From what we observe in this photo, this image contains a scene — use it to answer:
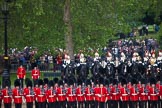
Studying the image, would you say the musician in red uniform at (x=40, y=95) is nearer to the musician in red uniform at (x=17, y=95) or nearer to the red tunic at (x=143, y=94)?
the musician in red uniform at (x=17, y=95)

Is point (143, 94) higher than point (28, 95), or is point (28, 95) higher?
point (143, 94)

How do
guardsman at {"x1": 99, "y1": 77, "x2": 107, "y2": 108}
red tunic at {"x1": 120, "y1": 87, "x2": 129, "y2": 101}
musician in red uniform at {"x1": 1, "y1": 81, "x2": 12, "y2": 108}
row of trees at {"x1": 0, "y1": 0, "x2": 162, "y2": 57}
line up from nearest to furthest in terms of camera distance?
guardsman at {"x1": 99, "y1": 77, "x2": 107, "y2": 108} < red tunic at {"x1": 120, "y1": 87, "x2": 129, "y2": 101} < musician in red uniform at {"x1": 1, "y1": 81, "x2": 12, "y2": 108} < row of trees at {"x1": 0, "y1": 0, "x2": 162, "y2": 57}

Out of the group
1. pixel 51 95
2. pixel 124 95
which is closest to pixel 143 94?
pixel 124 95

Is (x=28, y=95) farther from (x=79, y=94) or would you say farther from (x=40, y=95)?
(x=79, y=94)

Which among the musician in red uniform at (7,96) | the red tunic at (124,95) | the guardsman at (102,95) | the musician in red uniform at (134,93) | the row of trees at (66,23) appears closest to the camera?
the guardsman at (102,95)

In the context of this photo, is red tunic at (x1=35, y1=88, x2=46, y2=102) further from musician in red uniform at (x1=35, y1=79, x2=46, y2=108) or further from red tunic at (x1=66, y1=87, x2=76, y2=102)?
red tunic at (x1=66, y1=87, x2=76, y2=102)

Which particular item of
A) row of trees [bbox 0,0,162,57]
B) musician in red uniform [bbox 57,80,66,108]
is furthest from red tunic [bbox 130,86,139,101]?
row of trees [bbox 0,0,162,57]

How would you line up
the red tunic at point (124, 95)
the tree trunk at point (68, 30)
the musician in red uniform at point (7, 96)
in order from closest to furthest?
the red tunic at point (124, 95) < the musician in red uniform at point (7, 96) < the tree trunk at point (68, 30)

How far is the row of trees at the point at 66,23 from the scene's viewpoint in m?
55.2

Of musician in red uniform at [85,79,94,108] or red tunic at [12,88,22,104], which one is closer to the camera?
musician in red uniform at [85,79,94,108]

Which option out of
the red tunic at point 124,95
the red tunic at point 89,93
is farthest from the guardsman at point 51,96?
the red tunic at point 124,95

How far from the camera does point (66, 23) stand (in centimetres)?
5703

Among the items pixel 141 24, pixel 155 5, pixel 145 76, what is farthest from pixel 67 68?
pixel 141 24

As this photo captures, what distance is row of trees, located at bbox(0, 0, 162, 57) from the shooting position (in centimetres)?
5525
